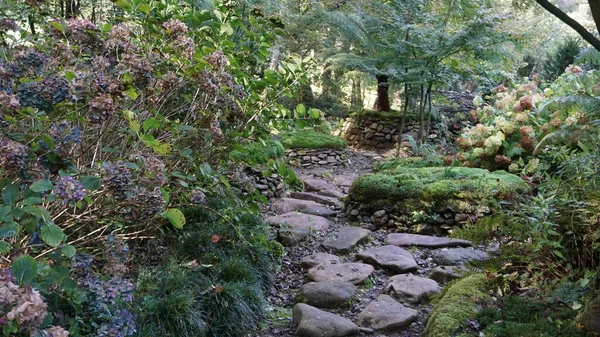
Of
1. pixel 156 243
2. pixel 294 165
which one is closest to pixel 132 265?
pixel 156 243

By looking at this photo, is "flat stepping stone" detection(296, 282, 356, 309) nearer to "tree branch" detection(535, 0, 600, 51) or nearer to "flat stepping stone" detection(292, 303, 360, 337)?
"flat stepping stone" detection(292, 303, 360, 337)

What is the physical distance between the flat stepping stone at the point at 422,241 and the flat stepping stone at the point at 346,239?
25 cm

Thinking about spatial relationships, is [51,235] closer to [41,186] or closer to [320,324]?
[41,186]

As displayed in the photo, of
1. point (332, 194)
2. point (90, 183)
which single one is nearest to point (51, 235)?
point (90, 183)

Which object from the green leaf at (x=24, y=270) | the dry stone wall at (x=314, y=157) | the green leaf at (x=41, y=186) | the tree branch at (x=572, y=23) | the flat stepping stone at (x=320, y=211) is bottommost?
the dry stone wall at (x=314, y=157)

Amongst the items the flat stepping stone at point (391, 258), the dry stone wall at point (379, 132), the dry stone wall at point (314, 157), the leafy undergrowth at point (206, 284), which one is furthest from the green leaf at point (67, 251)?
the dry stone wall at point (379, 132)

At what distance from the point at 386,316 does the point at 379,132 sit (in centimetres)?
767

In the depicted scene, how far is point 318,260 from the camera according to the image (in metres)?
4.26

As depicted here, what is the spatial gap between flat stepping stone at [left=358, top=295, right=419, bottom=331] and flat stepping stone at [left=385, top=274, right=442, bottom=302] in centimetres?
20

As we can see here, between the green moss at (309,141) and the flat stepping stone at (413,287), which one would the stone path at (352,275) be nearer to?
the flat stepping stone at (413,287)

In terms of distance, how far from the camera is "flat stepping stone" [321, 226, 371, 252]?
4625 mm

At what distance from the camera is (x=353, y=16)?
927cm

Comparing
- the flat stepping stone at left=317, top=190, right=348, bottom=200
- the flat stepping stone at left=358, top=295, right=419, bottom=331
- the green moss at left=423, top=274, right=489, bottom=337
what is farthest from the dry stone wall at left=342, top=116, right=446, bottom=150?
the green moss at left=423, top=274, right=489, bottom=337

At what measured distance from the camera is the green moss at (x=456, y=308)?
2.58 m
